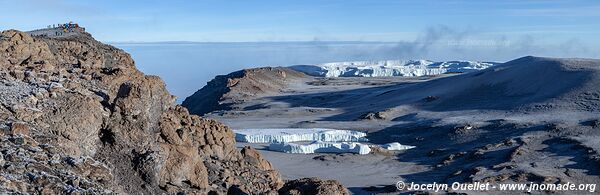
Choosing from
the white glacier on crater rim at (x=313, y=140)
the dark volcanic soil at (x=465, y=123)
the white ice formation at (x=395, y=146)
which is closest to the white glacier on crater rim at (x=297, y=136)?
the white glacier on crater rim at (x=313, y=140)

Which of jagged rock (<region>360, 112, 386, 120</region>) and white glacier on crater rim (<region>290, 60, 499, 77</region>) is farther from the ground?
jagged rock (<region>360, 112, 386, 120</region>)

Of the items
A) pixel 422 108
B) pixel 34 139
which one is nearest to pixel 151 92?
pixel 34 139

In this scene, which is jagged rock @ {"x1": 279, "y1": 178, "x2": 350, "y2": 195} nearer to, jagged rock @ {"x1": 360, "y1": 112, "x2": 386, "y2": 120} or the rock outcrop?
jagged rock @ {"x1": 360, "y1": 112, "x2": 386, "y2": 120}

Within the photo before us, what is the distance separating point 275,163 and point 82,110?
12027mm

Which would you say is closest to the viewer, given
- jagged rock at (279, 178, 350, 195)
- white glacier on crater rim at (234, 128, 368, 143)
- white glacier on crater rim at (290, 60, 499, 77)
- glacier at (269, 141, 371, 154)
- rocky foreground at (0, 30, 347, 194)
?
rocky foreground at (0, 30, 347, 194)

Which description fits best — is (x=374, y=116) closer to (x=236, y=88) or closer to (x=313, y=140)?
(x=313, y=140)

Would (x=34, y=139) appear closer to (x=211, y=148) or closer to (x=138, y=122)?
(x=138, y=122)

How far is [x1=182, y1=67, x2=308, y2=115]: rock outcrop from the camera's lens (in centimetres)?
4212

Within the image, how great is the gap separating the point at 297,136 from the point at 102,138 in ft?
52.4

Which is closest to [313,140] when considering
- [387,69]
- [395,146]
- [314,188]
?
[395,146]

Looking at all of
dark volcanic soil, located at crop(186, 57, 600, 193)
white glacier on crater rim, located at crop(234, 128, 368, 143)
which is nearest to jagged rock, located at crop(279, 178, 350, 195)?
dark volcanic soil, located at crop(186, 57, 600, 193)

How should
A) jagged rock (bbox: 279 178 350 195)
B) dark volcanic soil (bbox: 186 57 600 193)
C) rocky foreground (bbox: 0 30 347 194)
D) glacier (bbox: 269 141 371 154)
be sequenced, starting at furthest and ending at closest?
glacier (bbox: 269 141 371 154) → dark volcanic soil (bbox: 186 57 600 193) → jagged rock (bbox: 279 178 350 195) → rocky foreground (bbox: 0 30 347 194)

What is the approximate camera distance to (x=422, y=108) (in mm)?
29594

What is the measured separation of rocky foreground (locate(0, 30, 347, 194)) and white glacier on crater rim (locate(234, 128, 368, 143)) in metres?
12.7
